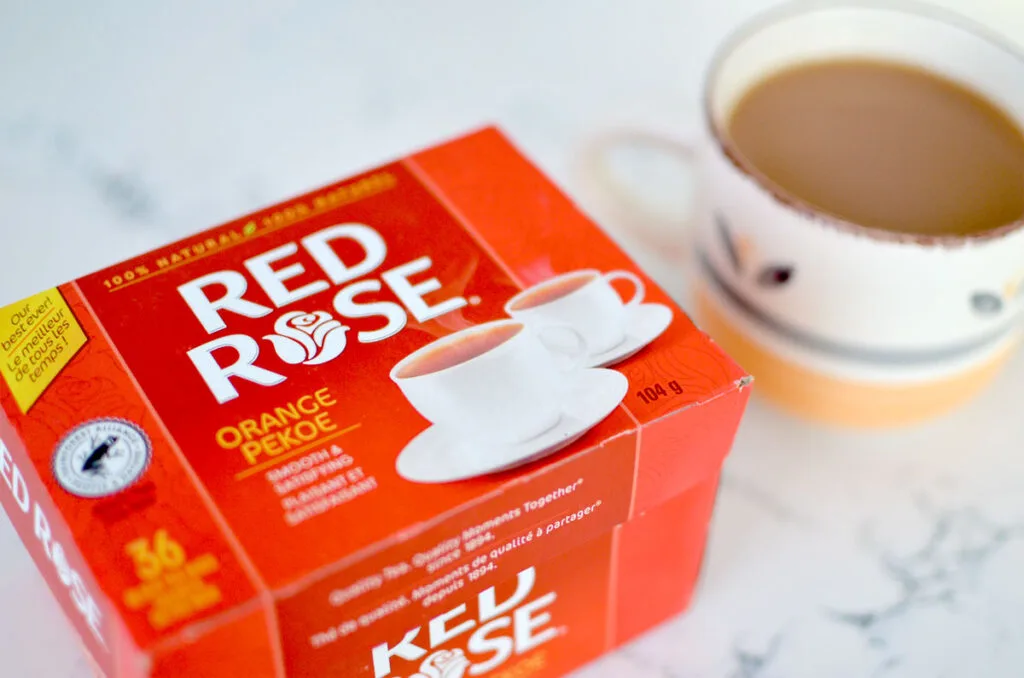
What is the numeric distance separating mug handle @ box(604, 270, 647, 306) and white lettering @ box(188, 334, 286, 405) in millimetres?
144

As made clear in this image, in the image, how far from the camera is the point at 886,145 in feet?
1.83

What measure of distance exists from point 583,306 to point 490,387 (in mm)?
59

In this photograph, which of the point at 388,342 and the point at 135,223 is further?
the point at 135,223

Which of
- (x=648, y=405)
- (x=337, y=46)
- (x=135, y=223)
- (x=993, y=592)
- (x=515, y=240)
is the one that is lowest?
(x=993, y=592)

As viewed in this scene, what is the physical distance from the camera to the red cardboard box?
14.7 inches

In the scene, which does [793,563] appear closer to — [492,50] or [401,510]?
[401,510]

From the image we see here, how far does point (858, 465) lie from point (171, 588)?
1.24 feet

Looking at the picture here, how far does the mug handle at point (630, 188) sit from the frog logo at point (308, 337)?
0.24m

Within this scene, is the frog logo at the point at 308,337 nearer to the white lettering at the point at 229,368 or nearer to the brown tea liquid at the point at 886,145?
the white lettering at the point at 229,368

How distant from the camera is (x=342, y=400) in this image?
42 centimetres

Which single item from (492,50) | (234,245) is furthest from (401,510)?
(492,50)

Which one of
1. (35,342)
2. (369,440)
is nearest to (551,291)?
(369,440)

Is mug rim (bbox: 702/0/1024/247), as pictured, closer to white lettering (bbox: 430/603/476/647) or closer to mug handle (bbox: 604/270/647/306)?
mug handle (bbox: 604/270/647/306)

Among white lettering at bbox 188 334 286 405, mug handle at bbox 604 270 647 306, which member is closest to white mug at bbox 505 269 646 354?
mug handle at bbox 604 270 647 306
